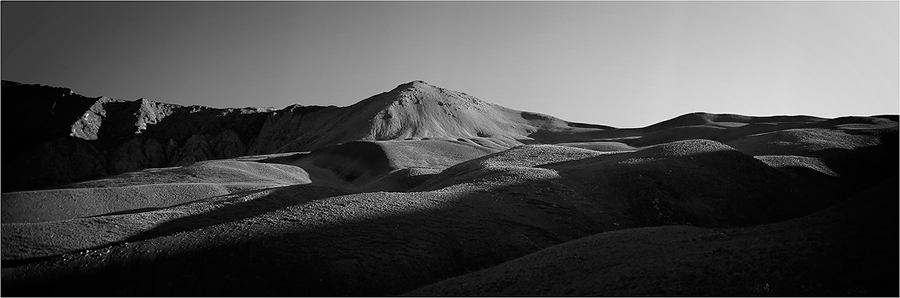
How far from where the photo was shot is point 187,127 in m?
174

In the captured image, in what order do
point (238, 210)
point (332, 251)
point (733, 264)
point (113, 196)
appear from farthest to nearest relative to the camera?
1. point (113, 196)
2. point (238, 210)
3. point (332, 251)
4. point (733, 264)

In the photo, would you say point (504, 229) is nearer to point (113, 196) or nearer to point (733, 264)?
point (733, 264)

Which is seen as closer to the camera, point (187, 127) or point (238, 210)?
point (238, 210)

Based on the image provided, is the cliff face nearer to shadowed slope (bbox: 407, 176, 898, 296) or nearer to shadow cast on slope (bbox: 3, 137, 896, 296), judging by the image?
shadow cast on slope (bbox: 3, 137, 896, 296)

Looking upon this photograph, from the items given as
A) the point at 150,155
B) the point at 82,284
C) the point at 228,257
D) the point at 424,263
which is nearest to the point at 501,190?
the point at 424,263

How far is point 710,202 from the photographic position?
138ft

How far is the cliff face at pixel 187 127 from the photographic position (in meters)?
151

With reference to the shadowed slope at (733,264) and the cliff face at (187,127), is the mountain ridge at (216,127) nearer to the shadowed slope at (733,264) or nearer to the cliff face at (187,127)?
the cliff face at (187,127)

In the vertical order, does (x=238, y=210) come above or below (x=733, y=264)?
below

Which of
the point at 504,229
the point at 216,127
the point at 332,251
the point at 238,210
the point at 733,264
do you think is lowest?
the point at 504,229

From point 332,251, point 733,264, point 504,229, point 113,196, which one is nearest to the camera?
point 733,264

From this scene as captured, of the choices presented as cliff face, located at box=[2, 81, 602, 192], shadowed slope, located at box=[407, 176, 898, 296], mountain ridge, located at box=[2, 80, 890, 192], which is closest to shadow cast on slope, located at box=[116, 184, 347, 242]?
shadowed slope, located at box=[407, 176, 898, 296]

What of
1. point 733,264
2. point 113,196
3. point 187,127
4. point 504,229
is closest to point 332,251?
point 504,229

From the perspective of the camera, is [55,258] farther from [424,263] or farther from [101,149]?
[101,149]
